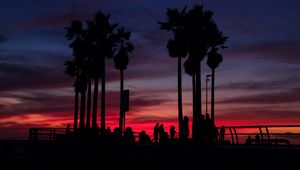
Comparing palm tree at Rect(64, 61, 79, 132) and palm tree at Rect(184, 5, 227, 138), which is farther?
palm tree at Rect(64, 61, 79, 132)

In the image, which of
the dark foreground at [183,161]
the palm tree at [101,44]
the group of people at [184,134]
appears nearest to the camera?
the dark foreground at [183,161]

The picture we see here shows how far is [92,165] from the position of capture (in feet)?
74.1

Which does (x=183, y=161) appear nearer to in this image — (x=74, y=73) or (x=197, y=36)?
(x=197, y=36)

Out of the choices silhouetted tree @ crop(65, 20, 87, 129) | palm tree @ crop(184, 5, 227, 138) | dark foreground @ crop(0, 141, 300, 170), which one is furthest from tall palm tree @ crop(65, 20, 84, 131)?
dark foreground @ crop(0, 141, 300, 170)

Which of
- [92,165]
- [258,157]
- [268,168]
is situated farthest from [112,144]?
[268,168]

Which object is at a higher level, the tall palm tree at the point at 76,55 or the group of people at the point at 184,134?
the tall palm tree at the point at 76,55

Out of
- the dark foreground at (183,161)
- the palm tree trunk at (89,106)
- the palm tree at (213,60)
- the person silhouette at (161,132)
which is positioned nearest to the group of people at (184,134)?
the person silhouette at (161,132)

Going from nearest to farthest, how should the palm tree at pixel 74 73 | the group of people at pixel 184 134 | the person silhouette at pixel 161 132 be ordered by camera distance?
the group of people at pixel 184 134, the person silhouette at pixel 161 132, the palm tree at pixel 74 73

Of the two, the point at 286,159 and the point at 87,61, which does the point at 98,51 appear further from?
the point at 286,159

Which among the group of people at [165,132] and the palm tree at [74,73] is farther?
the palm tree at [74,73]

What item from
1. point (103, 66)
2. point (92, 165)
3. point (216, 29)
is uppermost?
point (216, 29)

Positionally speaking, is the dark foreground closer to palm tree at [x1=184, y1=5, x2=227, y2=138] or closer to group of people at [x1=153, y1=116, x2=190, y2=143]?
group of people at [x1=153, y1=116, x2=190, y2=143]

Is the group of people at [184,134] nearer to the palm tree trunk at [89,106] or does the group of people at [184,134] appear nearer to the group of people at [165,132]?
the group of people at [165,132]

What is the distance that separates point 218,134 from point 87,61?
21454mm
